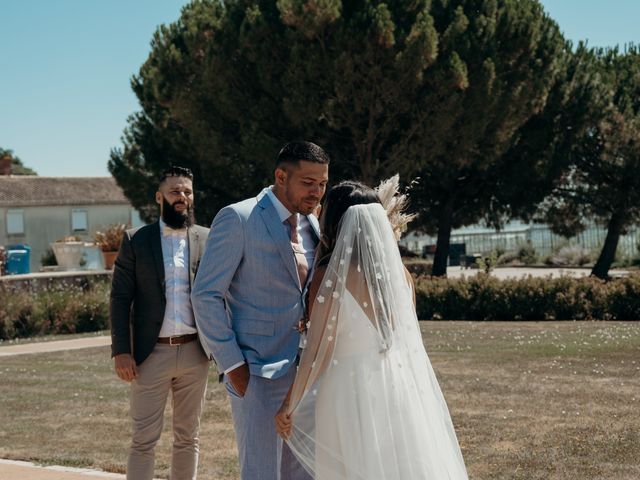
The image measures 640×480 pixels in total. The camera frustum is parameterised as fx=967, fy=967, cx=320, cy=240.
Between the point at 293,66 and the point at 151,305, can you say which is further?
the point at 293,66

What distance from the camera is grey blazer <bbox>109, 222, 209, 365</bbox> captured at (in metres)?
5.51

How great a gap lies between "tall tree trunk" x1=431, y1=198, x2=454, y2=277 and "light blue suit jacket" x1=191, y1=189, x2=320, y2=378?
90.2 ft

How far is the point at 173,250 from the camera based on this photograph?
5.71 meters

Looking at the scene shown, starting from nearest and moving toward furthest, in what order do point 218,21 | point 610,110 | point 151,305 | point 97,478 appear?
point 151,305, point 97,478, point 218,21, point 610,110

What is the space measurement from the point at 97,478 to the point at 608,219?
29742 millimetres

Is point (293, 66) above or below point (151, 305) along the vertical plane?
above

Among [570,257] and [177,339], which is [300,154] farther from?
[570,257]

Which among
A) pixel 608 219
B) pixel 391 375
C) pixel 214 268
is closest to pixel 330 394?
pixel 391 375

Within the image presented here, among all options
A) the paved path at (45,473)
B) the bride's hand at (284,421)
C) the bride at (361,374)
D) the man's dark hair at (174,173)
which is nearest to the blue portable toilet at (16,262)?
the paved path at (45,473)

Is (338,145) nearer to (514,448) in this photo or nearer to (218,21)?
(218,21)

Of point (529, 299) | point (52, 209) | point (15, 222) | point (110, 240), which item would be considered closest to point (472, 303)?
point (529, 299)

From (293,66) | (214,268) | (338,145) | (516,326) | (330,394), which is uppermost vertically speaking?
(293,66)

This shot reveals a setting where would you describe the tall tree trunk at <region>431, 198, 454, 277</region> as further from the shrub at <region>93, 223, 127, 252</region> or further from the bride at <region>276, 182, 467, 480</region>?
the bride at <region>276, 182, 467, 480</region>

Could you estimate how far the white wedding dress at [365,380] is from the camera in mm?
4078
